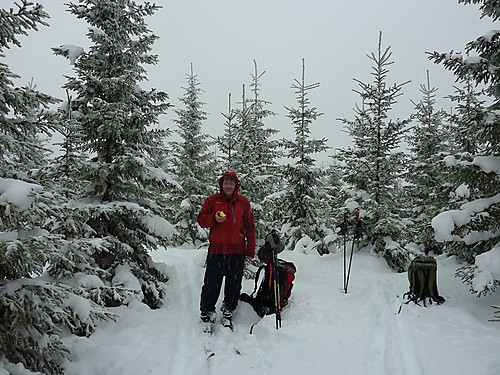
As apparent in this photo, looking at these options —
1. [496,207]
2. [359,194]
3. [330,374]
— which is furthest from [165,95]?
[359,194]

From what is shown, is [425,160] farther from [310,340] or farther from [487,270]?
[310,340]

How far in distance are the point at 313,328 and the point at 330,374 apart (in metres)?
1.65

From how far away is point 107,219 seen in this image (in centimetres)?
771

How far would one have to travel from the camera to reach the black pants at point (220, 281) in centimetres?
652

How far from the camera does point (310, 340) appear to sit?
19.1ft

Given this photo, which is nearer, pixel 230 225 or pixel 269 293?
pixel 230 225

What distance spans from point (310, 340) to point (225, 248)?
2.20 metres

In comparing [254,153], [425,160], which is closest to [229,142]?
[254,153]

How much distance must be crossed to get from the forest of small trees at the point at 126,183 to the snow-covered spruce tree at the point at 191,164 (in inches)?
181

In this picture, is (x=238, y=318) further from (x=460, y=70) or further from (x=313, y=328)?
(x=460, y=70)

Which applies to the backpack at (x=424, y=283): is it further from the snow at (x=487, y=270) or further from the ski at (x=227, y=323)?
the ski at (x=227, y=323)

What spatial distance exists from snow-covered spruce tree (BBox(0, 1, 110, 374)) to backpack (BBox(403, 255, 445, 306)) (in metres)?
7.25

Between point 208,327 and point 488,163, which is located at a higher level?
point 488,163

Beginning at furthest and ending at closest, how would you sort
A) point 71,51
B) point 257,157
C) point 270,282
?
point 257,157, point 71,51, point 270,282
